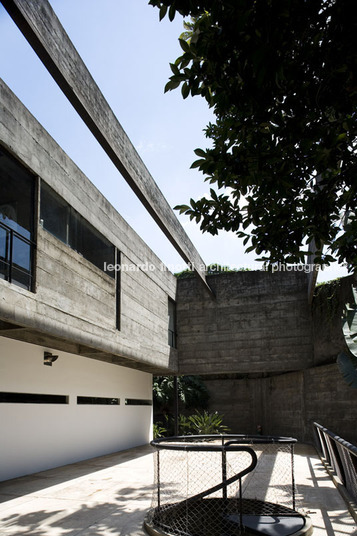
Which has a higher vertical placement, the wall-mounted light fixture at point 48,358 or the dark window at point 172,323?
the dark window at point 172,323

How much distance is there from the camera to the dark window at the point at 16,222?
651cm

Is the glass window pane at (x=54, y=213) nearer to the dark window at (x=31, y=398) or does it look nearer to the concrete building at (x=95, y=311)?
the concrete building at (x=95, y=311)

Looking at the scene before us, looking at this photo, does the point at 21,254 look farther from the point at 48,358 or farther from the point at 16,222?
the point at 48,358

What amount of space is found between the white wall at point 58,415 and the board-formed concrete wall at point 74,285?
445 millimetres

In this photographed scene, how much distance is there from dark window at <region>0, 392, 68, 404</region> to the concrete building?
3cm

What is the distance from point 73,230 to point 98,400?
5.29m

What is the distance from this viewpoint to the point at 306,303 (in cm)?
1457

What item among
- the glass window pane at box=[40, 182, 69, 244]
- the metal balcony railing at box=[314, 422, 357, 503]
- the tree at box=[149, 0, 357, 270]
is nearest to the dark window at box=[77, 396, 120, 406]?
the glass window pane at box=[40, 182, 69, 244]

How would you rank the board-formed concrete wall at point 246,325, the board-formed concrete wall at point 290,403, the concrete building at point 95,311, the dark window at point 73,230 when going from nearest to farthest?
the concrete building at point 95,311 < the dark window at point 73,230 < the board-formed concrete wall at point 290,403 < the board-formed concrete wall at point 246,325

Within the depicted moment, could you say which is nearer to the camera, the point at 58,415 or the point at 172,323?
the point at 58,415

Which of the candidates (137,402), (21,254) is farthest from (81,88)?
(137,402)

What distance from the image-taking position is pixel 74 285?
8.25 metres

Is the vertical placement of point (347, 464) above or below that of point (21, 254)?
below

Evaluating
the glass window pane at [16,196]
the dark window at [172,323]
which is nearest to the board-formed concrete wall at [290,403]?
the dark window at [172,323]
